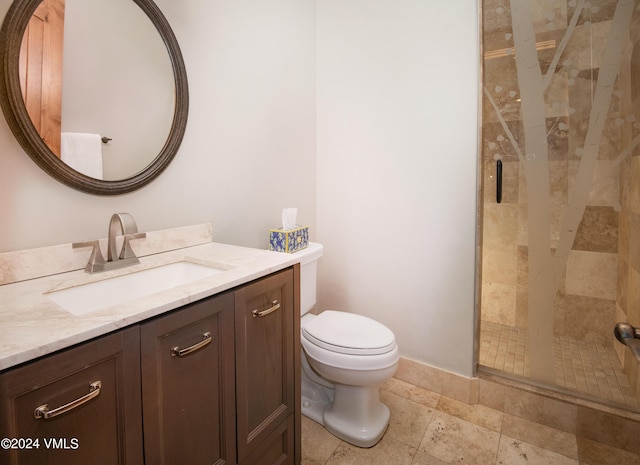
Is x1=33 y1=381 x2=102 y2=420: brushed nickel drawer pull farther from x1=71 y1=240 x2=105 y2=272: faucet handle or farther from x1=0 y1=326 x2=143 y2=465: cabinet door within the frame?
x1=71 y1=240 x2=105 y2=272: faucet handle

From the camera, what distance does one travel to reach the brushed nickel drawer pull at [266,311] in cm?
115

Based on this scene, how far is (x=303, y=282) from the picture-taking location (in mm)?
1763

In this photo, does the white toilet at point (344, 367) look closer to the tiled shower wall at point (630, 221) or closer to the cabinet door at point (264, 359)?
the cabinet door at point (264, 359)

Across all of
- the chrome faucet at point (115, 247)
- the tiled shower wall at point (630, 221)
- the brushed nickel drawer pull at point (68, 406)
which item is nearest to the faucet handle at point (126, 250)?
the chrome faucet at point (115, 247)

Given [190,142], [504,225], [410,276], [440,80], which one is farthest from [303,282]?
[440,80]

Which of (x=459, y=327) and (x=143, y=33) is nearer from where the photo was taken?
(x=143, y=33)

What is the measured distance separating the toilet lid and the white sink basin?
645 millimetres

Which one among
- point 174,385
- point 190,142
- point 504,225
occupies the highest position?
point 190,142

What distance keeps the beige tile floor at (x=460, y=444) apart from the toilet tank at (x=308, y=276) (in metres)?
0.62

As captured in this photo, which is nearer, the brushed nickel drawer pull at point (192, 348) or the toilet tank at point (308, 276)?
the brushed nickel drawer pull at point (192, 348)

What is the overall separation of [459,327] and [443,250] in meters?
0.44

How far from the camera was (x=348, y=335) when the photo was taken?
166 cm

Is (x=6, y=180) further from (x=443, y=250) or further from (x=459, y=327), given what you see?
(x=459, y=327)

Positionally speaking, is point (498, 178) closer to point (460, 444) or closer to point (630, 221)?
point (630, 221)
